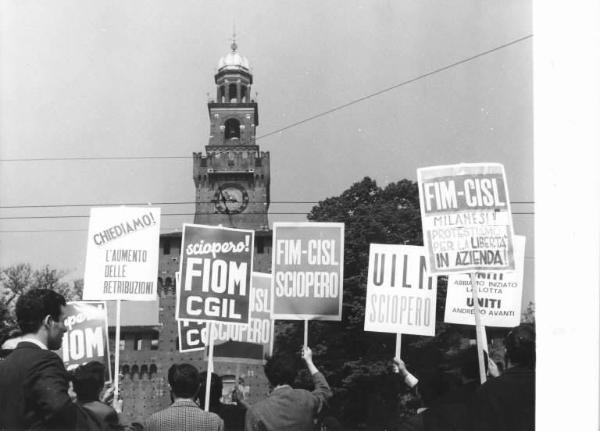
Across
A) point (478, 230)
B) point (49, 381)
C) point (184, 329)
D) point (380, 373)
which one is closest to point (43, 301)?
point (49, 381)

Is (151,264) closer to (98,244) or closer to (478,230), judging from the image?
(98,244)

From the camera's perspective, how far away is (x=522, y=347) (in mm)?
4629

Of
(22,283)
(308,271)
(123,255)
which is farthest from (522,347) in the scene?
(22,283)

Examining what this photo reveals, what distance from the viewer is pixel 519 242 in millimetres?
6910

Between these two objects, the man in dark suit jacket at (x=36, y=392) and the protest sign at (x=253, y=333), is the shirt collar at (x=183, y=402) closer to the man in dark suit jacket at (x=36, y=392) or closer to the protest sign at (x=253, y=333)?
the man in dark suit jacket at (x=36, y=392)

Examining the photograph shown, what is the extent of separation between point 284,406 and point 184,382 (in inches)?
26.8

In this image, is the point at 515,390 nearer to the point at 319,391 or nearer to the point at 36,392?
the point at 319,391

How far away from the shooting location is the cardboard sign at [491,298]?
8.04m

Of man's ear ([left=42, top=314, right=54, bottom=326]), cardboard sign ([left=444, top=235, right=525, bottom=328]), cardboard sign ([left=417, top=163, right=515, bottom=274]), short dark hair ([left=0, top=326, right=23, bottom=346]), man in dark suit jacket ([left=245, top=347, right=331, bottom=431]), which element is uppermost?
cardboard sign ([left=417, top=163, right=515, bottom=274])

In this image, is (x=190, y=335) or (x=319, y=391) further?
(x=190, y=335)

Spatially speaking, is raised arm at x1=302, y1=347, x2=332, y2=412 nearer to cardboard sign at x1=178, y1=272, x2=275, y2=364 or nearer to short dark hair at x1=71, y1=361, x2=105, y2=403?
short dark hair at x1=71, y1=361, x2=105, y2=403

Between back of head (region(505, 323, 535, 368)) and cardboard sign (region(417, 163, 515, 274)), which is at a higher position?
cardboard sign (region(417, 163, 515, 274))

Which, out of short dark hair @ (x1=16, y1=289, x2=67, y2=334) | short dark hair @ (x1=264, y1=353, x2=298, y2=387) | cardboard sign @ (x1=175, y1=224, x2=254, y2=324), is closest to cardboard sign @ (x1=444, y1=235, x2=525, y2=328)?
cardboard sign @ (x1=175, y1=224, x2=254, y2=324)

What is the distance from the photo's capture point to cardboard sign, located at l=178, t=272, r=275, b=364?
9664 millimetres
